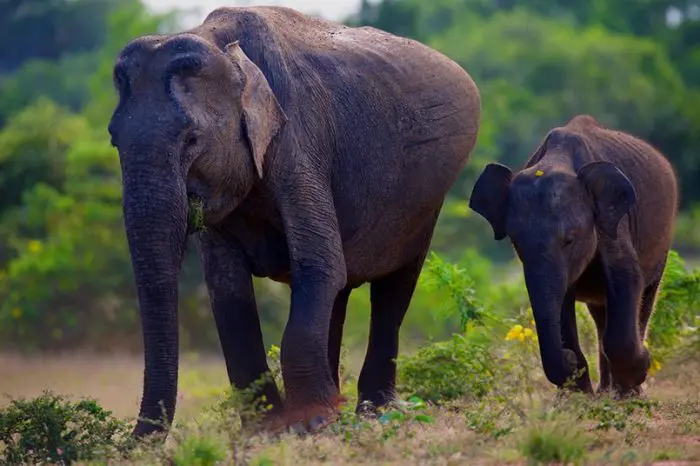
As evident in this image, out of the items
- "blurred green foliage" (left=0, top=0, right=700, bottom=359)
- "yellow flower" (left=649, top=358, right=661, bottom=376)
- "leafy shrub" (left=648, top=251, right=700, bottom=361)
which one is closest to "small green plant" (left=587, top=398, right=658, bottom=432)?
"blurred green foliage" (left=0, top=0, right=700, bottom=359)

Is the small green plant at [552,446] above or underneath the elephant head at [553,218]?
underneath

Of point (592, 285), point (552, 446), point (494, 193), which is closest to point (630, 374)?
point (592, 285)

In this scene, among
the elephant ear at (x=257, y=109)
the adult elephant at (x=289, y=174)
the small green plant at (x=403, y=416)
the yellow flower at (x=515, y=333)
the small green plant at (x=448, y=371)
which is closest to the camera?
the adult elephant at (x=289, y=174)

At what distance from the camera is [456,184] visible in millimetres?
32094

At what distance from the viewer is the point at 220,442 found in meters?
7.53

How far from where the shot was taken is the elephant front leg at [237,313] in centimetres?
951

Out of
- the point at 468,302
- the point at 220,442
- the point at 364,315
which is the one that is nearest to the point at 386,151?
the point at 468,302

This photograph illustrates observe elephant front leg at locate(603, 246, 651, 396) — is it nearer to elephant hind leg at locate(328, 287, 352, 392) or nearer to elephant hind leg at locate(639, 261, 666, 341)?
elephant hind leg at locate(639, 261, 666, 341)

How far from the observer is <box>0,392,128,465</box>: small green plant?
28.1 feet

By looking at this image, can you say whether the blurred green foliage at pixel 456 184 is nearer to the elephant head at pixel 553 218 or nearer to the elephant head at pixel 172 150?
the elephant head at pixel 553 218

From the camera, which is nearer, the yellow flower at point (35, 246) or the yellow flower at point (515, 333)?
the yellow flower at point (515, 333)

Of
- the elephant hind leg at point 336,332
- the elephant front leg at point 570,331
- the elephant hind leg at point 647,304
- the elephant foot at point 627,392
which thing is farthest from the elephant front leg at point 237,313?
the elephant hind leg at point 647,304

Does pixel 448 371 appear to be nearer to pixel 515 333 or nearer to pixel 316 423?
pixel 515 333

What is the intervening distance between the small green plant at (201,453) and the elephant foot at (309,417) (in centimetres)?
141
